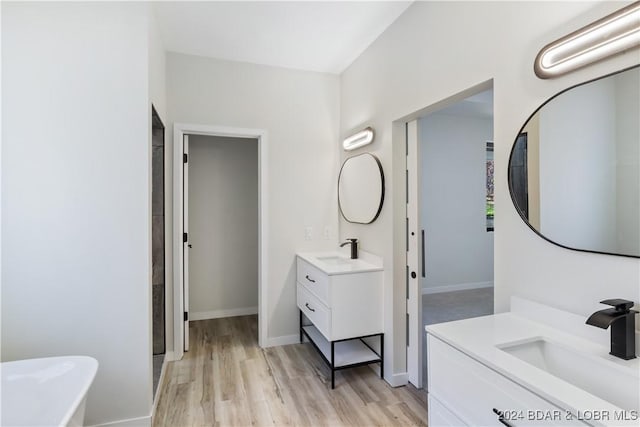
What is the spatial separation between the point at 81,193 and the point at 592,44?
2.52 metres

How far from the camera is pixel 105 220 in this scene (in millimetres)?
1967

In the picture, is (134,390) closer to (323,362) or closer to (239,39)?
(323,362)

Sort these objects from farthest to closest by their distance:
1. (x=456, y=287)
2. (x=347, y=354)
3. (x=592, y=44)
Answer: (x=456, y=287), (x=347, y=354), (x=592, y=44)

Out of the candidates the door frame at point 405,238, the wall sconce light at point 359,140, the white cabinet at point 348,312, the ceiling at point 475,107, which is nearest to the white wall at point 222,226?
the wall sconce light at point 359,140

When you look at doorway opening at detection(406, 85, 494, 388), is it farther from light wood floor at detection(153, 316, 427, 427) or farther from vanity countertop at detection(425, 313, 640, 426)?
vanity countertop at detection(425, 313, 640, 426)

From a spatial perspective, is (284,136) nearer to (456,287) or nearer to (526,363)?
(526,363)

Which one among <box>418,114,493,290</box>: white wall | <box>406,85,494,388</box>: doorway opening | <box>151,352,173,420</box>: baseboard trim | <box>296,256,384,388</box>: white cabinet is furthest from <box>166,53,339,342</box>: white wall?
<box>418,114,493,290</box>: white wall

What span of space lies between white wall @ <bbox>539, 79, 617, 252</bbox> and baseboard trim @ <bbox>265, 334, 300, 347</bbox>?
257 cm

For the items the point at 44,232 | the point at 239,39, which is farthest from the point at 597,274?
the point at 239,39

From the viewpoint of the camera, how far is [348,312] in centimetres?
252

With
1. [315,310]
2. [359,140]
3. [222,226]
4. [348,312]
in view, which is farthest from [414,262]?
[222,226]

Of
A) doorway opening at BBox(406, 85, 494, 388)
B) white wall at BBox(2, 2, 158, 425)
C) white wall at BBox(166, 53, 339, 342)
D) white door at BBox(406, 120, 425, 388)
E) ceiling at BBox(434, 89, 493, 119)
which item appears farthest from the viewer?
doorway opening at BBox(406, 85, 494, 388)

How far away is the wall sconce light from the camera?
→ 277 cm

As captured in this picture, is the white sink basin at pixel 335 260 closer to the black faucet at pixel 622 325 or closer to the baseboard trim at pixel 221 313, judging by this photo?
the baseboard trim at pixel 221 313
